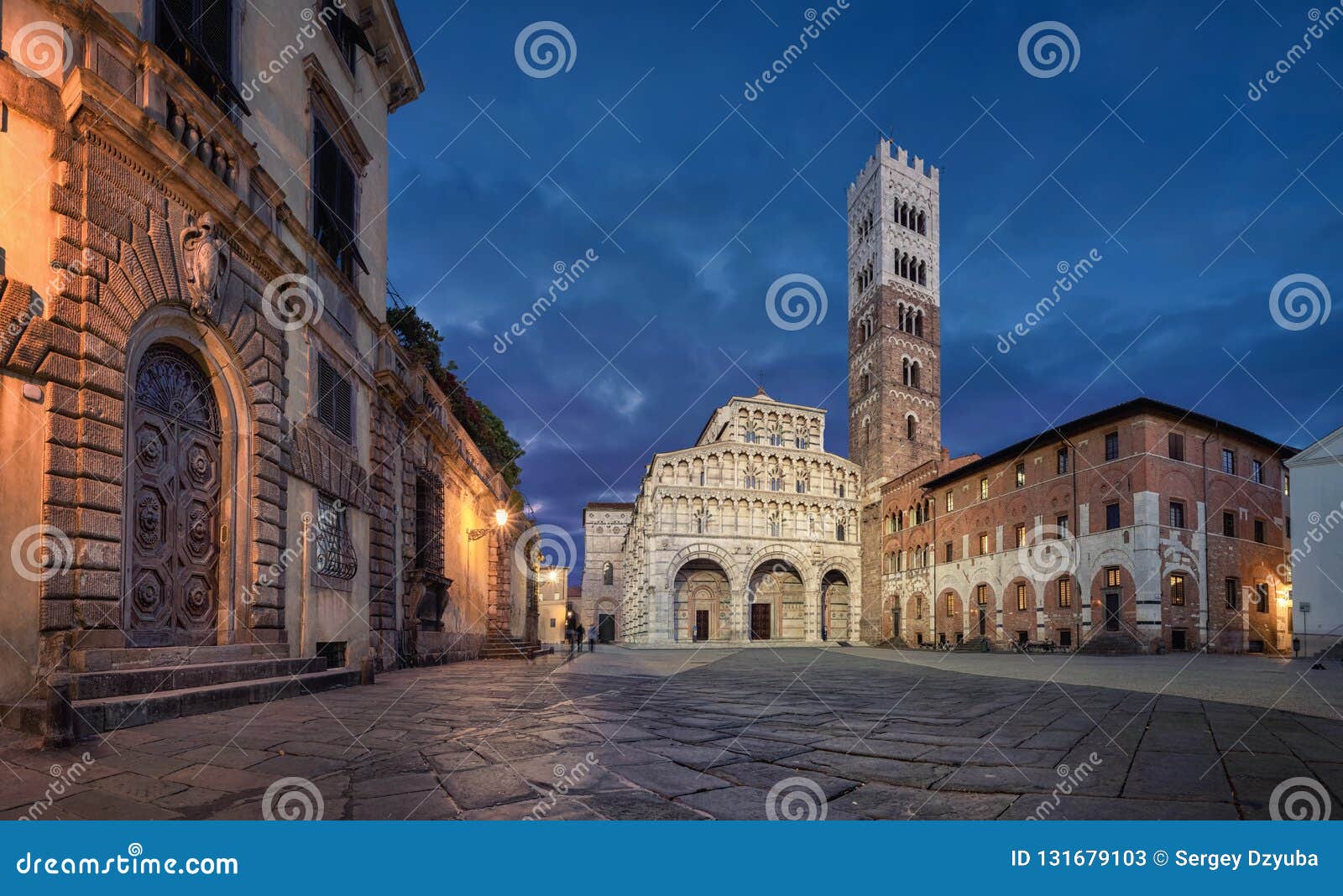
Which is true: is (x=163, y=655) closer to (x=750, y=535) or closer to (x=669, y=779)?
(x=669, y=779)

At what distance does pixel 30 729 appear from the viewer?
4.43 m

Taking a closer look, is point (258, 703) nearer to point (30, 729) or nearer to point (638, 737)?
point (30, 729)

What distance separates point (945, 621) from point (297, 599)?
112 ft

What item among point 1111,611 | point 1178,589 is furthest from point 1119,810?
point 1178,589

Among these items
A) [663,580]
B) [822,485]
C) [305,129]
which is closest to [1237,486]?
[822,485]

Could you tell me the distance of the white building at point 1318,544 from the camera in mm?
23500

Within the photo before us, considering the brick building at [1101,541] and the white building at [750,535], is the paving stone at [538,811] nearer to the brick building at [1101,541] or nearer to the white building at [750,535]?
the brick building at [1101,541]

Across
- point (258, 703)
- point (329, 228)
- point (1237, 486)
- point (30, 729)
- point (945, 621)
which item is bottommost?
point (945, 621)

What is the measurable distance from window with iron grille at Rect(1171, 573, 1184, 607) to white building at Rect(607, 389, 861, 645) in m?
21.1

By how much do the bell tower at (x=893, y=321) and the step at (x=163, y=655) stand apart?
138 ft

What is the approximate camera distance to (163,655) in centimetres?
613

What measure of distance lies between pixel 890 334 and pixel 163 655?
4687 centimetres

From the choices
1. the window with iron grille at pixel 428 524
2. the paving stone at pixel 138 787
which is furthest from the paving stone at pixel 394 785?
the window with iron grille at pixel 428 524

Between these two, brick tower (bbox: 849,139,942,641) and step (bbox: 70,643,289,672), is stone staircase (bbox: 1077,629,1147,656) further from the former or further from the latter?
step (bbox: 70,643,289,672)
